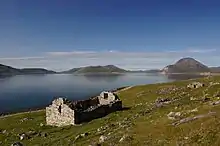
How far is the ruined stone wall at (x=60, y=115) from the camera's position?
2352 inches

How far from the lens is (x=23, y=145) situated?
4597cm

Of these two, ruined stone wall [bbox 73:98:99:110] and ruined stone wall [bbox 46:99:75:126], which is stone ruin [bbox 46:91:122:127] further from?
ruined stone wall [bbox 73:98:99:110]

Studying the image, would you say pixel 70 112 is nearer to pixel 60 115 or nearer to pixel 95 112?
pixel 60 115

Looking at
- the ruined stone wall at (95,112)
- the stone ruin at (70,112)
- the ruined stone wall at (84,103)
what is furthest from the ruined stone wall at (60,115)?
the ruined stone wall at (84,103)

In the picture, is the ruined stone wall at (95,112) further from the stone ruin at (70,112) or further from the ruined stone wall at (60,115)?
the ruined stone wall at (60,115)

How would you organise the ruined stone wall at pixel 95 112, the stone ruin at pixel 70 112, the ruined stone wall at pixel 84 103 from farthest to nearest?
the ruined stone wall at pixel 84 103 → the ruined stone wall at pixel 95 112 → the stone ruin at pixel 70 112

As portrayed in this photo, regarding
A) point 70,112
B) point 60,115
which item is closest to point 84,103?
point 60,115

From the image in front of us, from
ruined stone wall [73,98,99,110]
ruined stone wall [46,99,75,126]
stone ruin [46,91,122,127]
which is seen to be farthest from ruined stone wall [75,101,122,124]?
ruined stone wall [73,98,99,110]

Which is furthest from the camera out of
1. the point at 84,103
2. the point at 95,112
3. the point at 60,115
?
the point at 84,103

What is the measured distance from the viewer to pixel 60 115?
62.4 m

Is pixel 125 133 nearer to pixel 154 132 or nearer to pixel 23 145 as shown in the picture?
pixel 154 132

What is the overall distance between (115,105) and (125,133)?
30.4 m

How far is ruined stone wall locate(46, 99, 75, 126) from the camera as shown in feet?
196

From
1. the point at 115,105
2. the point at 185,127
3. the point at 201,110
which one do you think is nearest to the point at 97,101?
the point at 115,105
